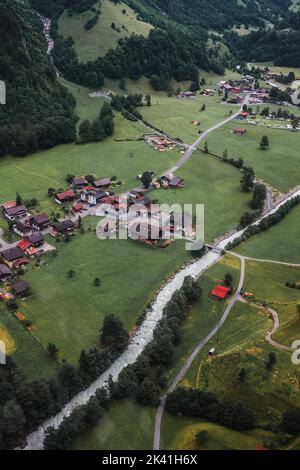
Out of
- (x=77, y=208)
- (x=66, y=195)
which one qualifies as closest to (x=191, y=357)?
(x=77, y=208)

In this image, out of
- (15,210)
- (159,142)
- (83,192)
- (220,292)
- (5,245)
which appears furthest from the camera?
(159,142)

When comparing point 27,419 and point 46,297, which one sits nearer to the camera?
point 27,419

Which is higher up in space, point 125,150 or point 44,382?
point 125,150

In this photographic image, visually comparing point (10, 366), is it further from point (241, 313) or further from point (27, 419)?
point (241, 313)

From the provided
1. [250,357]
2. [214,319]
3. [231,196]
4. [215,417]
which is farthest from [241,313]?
[231,196]

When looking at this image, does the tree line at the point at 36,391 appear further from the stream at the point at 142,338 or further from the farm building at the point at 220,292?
the farm building at the point at 220,292

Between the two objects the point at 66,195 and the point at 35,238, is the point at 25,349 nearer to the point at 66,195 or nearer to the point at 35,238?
the point at 35,238

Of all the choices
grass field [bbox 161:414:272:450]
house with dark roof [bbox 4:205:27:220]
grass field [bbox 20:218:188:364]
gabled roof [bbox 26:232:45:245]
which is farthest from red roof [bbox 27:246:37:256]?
grass field [bbox 161:414:272:450]
